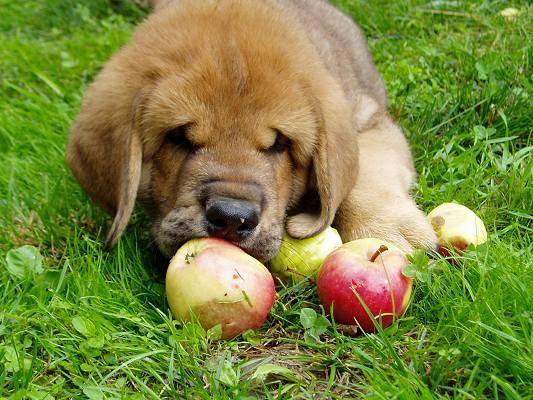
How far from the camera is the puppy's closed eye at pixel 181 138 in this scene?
11.3 feet

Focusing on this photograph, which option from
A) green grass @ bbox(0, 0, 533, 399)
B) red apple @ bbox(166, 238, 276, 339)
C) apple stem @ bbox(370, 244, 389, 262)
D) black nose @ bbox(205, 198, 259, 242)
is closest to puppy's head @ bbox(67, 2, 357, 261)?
black nose @ bbox(205, 198, 259, 242)

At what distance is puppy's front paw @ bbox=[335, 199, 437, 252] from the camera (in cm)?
370

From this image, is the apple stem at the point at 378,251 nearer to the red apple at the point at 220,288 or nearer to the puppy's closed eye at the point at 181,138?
the red apple at the point at 220,288

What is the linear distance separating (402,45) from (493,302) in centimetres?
344

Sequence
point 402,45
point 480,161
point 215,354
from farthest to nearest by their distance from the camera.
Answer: point 402,45, point 480,161, point 215,354

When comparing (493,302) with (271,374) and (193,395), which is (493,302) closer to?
(271,374)

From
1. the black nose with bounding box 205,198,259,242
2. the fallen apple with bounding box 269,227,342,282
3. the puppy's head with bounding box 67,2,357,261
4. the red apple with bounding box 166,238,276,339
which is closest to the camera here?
the red apple with bounding box 166,238,276,339

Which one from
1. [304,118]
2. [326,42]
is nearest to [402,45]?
[326,42]

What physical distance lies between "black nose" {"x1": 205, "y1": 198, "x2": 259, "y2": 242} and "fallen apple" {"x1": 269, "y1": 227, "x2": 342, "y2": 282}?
1.01ft

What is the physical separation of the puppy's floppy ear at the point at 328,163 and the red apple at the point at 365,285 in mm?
389

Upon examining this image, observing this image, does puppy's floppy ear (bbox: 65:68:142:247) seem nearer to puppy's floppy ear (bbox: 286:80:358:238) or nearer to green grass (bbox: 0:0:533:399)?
green grass (bbox: 0:0:533:399)

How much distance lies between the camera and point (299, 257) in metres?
3.52

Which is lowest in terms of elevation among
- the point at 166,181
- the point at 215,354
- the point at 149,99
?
the point at 215,354

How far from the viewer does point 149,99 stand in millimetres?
3553
